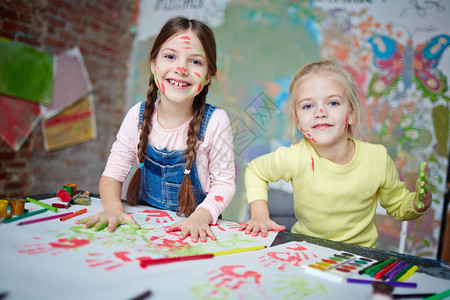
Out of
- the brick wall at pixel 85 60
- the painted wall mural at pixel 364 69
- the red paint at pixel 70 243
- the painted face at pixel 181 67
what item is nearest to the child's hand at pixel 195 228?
the red paint at pixel 70 243

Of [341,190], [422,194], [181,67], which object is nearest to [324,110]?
[341,190]

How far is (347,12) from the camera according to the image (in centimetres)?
251

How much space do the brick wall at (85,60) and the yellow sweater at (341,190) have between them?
83.2 inches

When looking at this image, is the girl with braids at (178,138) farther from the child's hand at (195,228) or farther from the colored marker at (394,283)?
the colored marker at (394,283)

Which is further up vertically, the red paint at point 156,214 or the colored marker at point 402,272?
the colored marker at point 402,272

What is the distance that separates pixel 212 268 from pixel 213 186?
57 centimetres

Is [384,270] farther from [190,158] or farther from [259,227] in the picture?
[190,158]

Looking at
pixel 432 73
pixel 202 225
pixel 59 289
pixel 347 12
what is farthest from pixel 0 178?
pixel 432 73

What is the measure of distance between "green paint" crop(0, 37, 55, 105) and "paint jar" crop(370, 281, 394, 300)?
2.61 metres

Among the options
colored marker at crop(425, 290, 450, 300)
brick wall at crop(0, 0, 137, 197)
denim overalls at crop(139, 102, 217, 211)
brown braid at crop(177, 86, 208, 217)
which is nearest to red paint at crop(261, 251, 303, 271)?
colored marker at crop(425, 290, 450, 300)

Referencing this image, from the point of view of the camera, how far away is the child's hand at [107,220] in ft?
2.87

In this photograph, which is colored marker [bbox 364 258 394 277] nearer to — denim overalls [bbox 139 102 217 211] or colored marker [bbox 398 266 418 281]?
colored marker [bbox 398 266 418 281]

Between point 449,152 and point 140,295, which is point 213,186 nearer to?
point 140,295

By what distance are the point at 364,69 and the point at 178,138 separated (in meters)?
1.77
